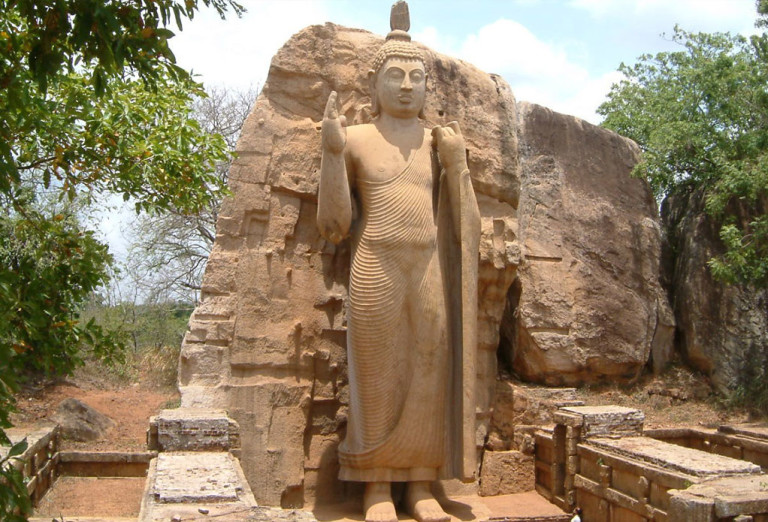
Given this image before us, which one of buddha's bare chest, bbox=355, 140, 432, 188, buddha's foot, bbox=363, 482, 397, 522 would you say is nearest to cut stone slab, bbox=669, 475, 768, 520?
buddha's foot, bbox=363, 482, 397, 522

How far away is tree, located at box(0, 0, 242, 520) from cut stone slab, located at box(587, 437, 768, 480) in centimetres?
331

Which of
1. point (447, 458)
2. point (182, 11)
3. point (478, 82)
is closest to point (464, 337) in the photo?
point (447, 458)

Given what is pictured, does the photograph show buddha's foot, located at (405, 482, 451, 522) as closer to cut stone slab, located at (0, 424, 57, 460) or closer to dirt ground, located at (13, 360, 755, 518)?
dirt ground, located at (13, 360, 755, 518)

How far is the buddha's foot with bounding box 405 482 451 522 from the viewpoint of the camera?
607cm

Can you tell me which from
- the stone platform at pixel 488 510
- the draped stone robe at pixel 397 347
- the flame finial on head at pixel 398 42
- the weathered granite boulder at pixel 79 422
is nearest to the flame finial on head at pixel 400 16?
the flame finial on head at pixel 398 42

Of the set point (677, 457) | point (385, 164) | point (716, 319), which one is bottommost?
point (677, 457)

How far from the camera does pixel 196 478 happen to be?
15.7 feet

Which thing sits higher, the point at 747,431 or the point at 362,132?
the point at 362,132

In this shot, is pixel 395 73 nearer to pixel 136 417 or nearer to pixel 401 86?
pixel 401 86

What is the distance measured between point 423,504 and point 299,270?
6.55 ft

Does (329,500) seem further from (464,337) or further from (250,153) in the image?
(250,153)

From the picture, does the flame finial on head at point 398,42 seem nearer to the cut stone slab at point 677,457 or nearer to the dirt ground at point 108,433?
the cut stone slab at point 677,457

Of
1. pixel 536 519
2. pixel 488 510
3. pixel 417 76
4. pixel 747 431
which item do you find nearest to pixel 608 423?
pixel 536 519

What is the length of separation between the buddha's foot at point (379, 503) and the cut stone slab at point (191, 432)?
3.43ft
